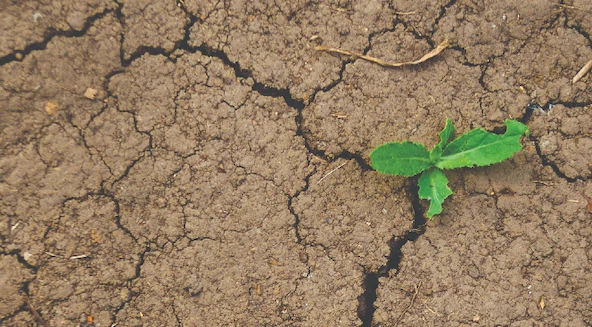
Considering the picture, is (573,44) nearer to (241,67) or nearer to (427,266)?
(427,266)

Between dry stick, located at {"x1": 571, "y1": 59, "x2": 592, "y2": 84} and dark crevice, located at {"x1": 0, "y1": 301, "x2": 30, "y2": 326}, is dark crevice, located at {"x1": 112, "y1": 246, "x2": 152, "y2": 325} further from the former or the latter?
dry stick, located at {"x1": 571, "y1": 59, "x2": 592, "y2": 84}

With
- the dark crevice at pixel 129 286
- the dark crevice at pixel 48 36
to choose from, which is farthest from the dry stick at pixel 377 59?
the dark crevice at pixel 129 286

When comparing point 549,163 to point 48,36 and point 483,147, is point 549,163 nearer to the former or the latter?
point 483,147

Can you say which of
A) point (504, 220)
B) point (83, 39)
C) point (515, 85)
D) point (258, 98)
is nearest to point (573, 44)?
point (515, 85)

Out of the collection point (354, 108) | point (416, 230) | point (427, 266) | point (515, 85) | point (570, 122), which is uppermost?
point (354, 108)

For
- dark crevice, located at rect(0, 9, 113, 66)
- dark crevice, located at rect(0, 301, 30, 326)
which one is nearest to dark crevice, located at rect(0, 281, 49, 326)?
dark crevice, located at rect(0, 301, 30, 326)

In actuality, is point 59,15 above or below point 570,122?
above
